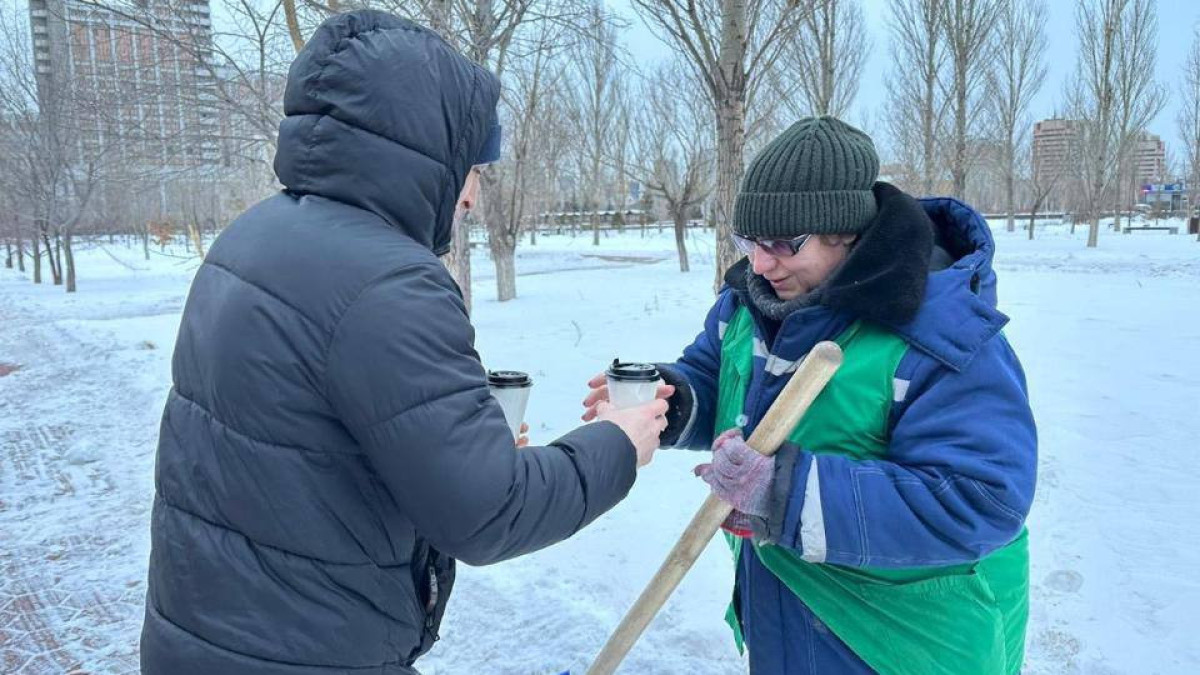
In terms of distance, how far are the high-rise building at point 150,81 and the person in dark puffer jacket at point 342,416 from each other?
7.59 meters

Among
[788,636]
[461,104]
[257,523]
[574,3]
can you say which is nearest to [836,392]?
[788,636]

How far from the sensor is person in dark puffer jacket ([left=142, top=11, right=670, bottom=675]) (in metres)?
1.08

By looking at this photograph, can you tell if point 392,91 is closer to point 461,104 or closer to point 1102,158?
point 461,104

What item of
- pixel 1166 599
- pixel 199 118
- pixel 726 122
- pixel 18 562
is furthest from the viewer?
pixel 199 118

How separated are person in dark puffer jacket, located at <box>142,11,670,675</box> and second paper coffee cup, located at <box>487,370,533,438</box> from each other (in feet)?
1.01

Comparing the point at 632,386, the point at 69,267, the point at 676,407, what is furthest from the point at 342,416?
the point at 69,267

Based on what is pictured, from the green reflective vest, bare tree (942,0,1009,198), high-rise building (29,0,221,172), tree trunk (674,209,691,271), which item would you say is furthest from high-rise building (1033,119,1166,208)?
the green reflective vest

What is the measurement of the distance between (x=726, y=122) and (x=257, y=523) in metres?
5.25

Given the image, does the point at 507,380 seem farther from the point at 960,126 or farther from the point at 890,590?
the point at 960,126

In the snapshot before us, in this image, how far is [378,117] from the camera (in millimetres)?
1156

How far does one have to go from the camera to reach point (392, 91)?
1.16 m

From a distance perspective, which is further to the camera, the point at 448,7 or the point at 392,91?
the point at 448,7

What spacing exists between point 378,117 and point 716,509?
0.91 m

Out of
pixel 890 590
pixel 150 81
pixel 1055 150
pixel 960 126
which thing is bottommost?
pixel 890 590
